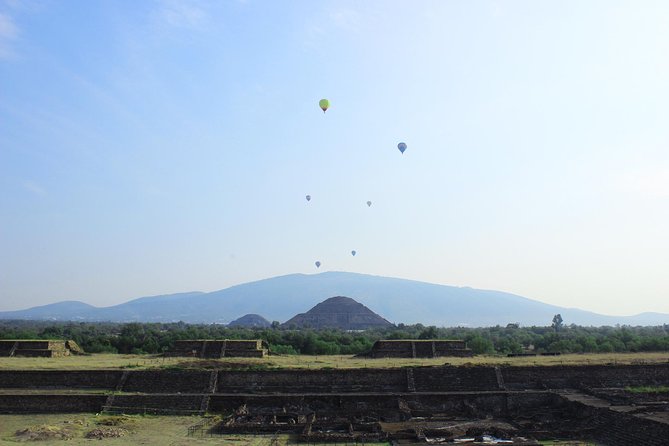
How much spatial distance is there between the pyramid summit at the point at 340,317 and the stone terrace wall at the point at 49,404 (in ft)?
328

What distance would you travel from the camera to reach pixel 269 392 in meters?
30.6

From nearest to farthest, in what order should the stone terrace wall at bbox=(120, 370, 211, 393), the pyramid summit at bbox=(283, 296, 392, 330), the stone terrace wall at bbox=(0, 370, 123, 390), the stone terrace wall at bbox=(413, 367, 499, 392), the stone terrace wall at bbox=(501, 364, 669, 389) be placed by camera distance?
the stone terrace wall at bbox=(413, 367, 499, 392), the stone terrace wall at bbox=(120, 370, 211, 393), the stone terrace wall at bbox=(501, 364, 669, 389), the stone terrace wall at bbox=(0, 370, 123, 390), the pyramid summit at bbox=(283, 296, 392, 330)

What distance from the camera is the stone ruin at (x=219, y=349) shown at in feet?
132

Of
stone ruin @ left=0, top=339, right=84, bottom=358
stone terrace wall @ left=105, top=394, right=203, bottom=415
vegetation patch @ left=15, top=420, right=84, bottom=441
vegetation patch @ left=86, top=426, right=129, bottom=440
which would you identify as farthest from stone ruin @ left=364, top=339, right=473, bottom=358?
stone ruin @ left=0, top=339, right=84, bottom=358

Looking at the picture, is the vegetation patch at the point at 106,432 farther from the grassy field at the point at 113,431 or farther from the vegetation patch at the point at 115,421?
the vegetation patch at the point at 115,421

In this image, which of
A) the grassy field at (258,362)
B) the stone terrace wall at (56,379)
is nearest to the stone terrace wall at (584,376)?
the grassy field at (258,362)

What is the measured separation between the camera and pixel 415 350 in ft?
132

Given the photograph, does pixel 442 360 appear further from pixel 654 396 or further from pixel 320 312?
pixel 320 312

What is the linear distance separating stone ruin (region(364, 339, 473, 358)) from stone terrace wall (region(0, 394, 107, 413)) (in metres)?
18.4

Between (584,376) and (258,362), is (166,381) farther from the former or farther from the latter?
(584,376)

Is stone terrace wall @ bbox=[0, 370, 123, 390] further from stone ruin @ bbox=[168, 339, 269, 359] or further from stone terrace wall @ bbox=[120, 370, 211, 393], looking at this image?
stone ruin @ bbox=[168, 339, 269, 359]

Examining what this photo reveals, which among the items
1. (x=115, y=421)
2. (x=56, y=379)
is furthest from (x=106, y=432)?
(x=56, y=379)

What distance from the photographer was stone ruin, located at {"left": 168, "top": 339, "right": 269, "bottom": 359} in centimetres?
4009

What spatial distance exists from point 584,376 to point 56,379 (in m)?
27.9
